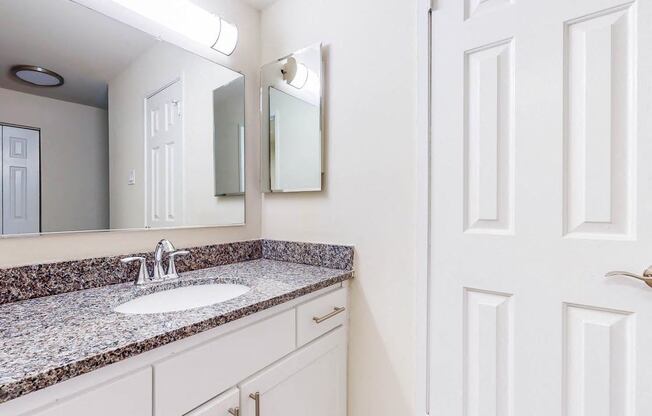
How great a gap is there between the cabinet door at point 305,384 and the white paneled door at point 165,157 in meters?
0.75

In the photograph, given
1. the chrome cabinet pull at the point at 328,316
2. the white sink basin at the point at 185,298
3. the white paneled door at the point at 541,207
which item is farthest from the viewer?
the chrome cabinet pull at the point at 328,316

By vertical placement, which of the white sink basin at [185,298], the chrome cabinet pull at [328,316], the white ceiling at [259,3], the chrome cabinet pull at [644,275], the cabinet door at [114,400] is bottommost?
the chrome cabinet pull at [328,316]

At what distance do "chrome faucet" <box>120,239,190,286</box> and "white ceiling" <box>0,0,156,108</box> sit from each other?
56 centimetres

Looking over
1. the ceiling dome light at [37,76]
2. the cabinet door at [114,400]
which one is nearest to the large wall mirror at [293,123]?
the ceiling dome light at [37,76]

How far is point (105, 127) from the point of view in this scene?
1181 mm

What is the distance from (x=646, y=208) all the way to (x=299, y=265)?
119 cm

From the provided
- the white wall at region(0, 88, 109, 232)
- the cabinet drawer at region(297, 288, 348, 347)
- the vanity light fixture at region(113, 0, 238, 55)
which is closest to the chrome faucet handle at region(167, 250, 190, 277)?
the white wall at region(0, 88, 109, 232)

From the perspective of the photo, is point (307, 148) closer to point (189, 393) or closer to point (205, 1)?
point (205, 1)

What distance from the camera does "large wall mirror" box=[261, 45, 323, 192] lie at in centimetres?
148

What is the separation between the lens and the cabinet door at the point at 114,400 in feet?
1.92

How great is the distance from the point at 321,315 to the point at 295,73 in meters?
1.10

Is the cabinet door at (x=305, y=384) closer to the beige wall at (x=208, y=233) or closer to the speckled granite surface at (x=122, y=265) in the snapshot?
the speckled granite surface at (x=122, y=265)

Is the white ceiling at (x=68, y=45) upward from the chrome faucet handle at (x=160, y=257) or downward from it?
upward

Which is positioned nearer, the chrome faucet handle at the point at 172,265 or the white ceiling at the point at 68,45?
the white ceiling at the point at 68,45
